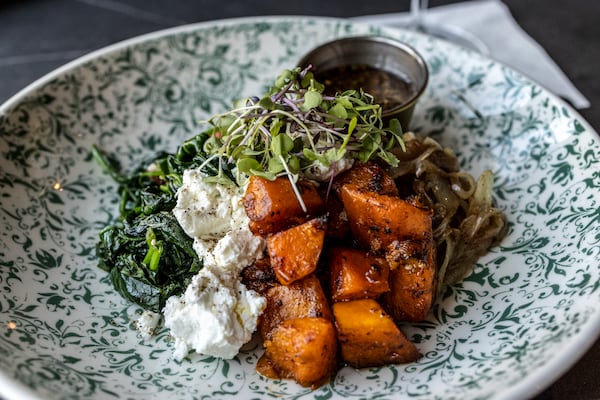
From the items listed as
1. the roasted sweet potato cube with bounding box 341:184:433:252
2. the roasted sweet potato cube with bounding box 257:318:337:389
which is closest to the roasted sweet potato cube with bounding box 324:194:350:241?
the roasted sweet potato cube with bounding box 341:184:433:252

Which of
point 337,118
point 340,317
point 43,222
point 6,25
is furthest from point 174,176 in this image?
point 6,25

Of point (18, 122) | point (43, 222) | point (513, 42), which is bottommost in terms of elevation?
point (513, 42)

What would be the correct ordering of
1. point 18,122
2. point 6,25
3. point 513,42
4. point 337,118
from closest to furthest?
1. point 337,118
2. point 18,122
3. point 513,42
4. point 6,25

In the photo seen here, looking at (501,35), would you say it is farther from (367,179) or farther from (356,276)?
(356,276)

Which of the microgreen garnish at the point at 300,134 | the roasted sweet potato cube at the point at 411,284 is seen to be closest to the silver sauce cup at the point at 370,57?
the microgreen garnish at the point at 300,134

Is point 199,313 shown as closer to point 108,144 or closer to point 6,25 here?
point 108,144

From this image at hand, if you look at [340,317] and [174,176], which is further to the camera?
[174,176]

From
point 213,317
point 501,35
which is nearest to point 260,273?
point 213,317
